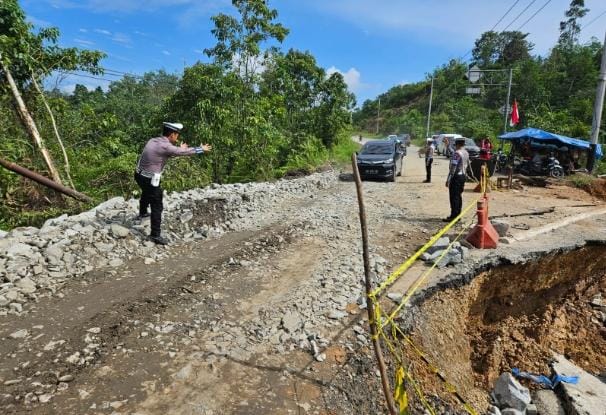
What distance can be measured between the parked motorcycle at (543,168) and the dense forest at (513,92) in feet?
38.5

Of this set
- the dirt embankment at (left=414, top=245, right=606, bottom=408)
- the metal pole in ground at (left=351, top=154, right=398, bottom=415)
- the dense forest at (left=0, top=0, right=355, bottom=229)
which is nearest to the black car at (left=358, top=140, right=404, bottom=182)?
the dense forest at (left=0, top=0, right=355, bottom=229)

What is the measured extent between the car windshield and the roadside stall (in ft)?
19.3

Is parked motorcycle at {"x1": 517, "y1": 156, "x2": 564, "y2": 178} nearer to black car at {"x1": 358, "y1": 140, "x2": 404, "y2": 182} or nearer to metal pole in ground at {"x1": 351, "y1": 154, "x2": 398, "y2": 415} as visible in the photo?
black car at {"x1": 358, "y1": 140, "x2": 404, "y2": 182}

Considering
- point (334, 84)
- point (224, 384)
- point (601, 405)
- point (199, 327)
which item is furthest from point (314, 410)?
point (334, 84)

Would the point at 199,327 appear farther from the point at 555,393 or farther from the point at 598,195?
the point at 598,195

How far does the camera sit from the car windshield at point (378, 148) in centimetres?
1439

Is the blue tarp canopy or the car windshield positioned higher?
the blue tarp canopy

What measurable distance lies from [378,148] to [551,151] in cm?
710

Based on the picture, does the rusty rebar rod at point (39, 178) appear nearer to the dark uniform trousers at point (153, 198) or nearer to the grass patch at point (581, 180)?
the dark uniform trousers at point (153, 198)

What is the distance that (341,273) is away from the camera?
5242 mm

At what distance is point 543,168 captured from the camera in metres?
15.3

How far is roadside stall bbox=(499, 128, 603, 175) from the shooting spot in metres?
14.9

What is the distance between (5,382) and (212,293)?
2060mm

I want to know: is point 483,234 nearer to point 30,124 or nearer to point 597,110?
point 30,124
